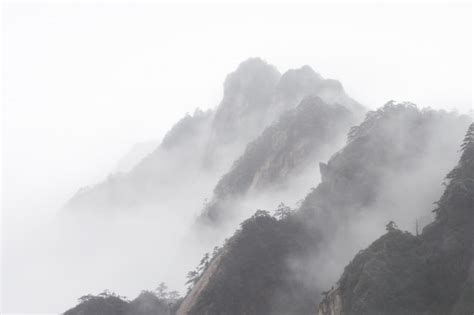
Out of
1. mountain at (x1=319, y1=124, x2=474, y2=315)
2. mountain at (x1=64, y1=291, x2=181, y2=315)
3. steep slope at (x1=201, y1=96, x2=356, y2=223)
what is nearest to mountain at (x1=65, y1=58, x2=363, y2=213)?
steep slope at (x1=201, y1=96, x2=356, y2=223)

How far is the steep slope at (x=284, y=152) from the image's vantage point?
82188 millimetres

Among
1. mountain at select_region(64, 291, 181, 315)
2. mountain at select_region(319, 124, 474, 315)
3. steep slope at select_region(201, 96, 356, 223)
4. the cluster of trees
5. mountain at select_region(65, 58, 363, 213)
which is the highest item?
mountain at select_region(65, 58, 363, 213)

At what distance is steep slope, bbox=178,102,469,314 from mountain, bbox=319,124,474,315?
35.9 feet

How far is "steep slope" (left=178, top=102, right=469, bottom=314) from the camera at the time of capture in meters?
51.7

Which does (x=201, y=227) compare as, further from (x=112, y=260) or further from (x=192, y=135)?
(x=192, y=135)

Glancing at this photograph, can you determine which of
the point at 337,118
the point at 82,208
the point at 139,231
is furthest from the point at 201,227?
the point at 82,208

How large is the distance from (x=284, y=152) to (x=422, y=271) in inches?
1844

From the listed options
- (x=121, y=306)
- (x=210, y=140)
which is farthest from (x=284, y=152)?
(x=210, y=140)

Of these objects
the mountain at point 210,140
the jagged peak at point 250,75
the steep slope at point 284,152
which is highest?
the jagged peak at point 250,75

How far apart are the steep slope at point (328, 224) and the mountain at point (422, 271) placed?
10.9 metres

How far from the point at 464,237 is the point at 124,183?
116 m

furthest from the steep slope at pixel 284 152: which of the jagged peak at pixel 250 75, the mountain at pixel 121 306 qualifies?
the jagged peak at pixel 250 75

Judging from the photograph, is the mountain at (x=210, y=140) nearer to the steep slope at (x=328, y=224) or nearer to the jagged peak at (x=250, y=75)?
the jagged peak at (x=250, y=75)

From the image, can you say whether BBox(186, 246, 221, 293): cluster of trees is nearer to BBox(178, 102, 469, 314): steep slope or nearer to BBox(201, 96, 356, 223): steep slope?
BBox(178, 102, 469, 314): steep slope
